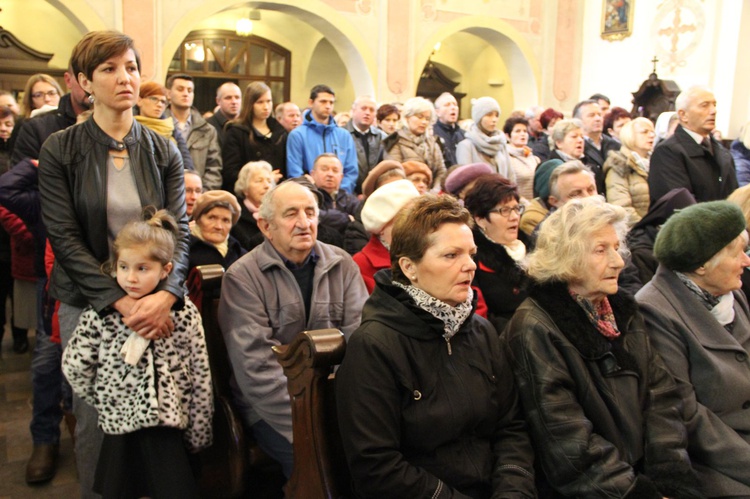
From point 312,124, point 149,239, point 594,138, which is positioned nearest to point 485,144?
point 594,138

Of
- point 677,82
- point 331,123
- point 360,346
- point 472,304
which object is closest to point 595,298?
point 472,304

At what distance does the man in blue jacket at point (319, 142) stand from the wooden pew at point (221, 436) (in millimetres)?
2336

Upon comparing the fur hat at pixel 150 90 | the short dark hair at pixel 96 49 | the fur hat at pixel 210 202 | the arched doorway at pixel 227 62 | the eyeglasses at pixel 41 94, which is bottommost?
the fur hat at pixel 210 202

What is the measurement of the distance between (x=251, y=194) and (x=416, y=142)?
1845 millimetres

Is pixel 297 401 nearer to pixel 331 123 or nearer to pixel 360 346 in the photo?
pixel 360 346

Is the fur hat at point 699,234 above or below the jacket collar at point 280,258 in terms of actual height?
above

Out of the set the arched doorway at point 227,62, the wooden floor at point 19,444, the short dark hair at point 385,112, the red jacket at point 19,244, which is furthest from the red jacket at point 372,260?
the arched doorway at point 227,62

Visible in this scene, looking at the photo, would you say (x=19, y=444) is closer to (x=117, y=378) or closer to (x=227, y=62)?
(x=117, y=378)

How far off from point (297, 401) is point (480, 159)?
12.2 feet

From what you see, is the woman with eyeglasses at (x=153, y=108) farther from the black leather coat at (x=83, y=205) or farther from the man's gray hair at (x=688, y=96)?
the man's gray hair at (x=688, y=96)

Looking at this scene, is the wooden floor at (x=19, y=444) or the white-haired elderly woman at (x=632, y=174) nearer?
the wooden floor at (x=19, y=444)

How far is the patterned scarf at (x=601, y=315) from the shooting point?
2.10m

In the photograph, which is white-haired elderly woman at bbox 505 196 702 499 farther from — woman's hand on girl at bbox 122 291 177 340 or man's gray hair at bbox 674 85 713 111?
man's gray hair at bbox 674 85 713 111

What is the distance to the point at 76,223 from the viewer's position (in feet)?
7.13
